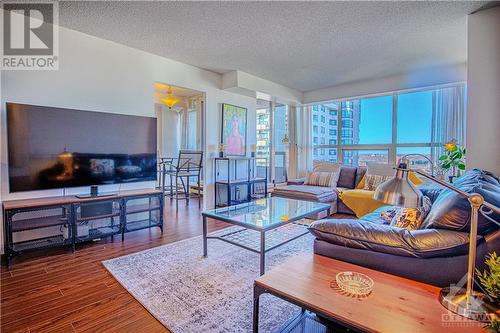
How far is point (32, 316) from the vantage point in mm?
1753

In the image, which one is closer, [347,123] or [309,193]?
[309,193]

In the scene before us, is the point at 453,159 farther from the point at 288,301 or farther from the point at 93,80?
the point at 93,80

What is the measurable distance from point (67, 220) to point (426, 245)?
3242 millimetres

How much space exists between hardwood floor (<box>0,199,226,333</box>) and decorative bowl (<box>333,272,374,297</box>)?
3.87 feet

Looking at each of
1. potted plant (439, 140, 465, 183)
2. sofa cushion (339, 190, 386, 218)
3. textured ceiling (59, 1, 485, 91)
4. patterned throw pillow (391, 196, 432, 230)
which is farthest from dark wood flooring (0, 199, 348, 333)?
potted plant (439, 140, 465, 183)

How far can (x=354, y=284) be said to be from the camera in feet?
3.81

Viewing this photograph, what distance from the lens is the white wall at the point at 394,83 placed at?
4273 mm

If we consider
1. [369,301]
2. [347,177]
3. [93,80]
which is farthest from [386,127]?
[93,80]

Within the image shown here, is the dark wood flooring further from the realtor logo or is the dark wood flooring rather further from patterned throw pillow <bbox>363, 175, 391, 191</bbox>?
patterned throw pillow <bbox>363, 175, 391, 191</bbox>

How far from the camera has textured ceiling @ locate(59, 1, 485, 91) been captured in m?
2.58

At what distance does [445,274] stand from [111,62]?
408 cm

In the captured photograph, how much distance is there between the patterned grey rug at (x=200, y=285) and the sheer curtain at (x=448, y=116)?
3308 millimetres

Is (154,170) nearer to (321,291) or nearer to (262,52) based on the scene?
(262,52)

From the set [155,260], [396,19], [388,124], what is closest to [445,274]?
[155,260]
